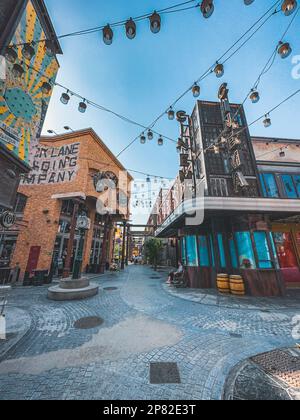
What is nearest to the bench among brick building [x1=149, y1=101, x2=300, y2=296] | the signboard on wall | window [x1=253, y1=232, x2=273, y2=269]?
brick building [x1=149, y1=101, x2=300, y2=296]

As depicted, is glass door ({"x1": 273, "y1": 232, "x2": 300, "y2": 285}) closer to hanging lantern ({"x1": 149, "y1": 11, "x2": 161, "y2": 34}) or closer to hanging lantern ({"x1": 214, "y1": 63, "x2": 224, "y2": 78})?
hanging lantern ({"x1": 214, "y1": 63, "x2": 224, "y2": 78})

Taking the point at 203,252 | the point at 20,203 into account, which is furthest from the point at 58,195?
the point at 203,252

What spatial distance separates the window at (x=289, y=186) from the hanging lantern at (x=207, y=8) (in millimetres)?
12866

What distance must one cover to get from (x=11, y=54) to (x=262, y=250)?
41.7 feet

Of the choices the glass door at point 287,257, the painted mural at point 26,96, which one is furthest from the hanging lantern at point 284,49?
the glass door at point 287,257

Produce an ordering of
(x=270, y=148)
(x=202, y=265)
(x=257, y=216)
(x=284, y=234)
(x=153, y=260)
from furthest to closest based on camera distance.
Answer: (x=153, y=260)
(x=270, y=148)
(x=284, y=234)
(x=202, y=265)
(x=257, y=216)

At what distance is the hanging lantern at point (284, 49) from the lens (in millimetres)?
4605

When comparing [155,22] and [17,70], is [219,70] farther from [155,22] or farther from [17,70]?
[17,70]

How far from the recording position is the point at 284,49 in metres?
4.64

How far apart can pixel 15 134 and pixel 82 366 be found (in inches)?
270

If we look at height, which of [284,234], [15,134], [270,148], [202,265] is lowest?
[202,265]
